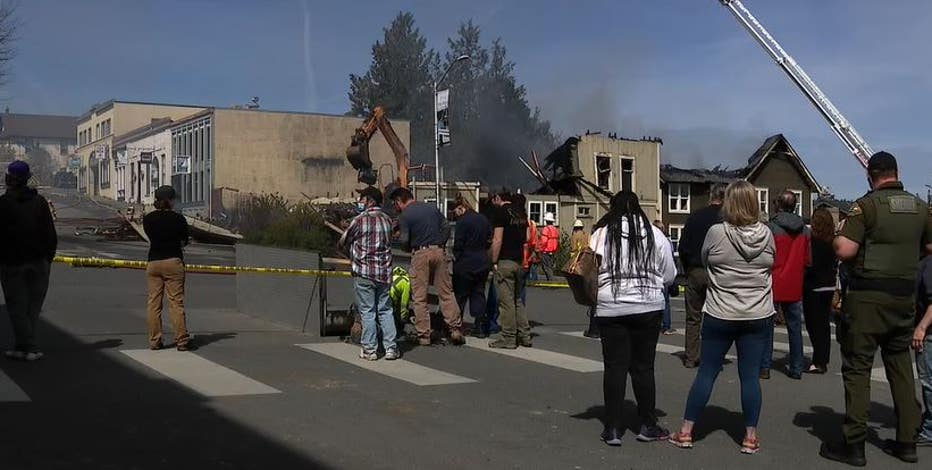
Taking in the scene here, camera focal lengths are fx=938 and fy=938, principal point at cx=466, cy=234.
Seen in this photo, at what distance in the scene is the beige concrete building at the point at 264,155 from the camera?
57.1 meters

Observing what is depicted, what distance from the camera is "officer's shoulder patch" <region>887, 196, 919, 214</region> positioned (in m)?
5.89

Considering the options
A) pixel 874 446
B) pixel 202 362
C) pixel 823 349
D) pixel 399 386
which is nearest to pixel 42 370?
pixel 202 362

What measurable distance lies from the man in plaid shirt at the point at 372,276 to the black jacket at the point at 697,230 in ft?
9.71

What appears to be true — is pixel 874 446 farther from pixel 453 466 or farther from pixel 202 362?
pixel 202 362

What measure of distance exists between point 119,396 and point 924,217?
19.2 feet

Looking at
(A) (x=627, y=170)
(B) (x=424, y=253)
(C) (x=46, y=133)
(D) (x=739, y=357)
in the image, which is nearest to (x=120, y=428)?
(D) (x=739, y=357)

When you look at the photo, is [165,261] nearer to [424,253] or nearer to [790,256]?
[424,253]

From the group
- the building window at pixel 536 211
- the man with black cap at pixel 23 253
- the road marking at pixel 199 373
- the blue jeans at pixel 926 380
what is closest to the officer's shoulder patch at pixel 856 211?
the blue jeans at pixel 926 380

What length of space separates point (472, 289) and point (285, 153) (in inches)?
1953

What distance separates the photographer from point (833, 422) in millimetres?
7199

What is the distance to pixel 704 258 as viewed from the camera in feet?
20.4

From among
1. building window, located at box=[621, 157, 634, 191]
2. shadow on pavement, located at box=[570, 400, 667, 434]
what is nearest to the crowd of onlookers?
shadow on pavement, located at box=[570, 400, 667, 434]

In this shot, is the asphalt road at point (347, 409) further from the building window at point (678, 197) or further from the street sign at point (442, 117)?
the building window at point (678, 197)

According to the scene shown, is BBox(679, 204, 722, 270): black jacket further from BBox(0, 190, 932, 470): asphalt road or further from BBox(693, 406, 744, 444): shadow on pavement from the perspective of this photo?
BBox(693, 406, 744, 444): shadow on pavement
